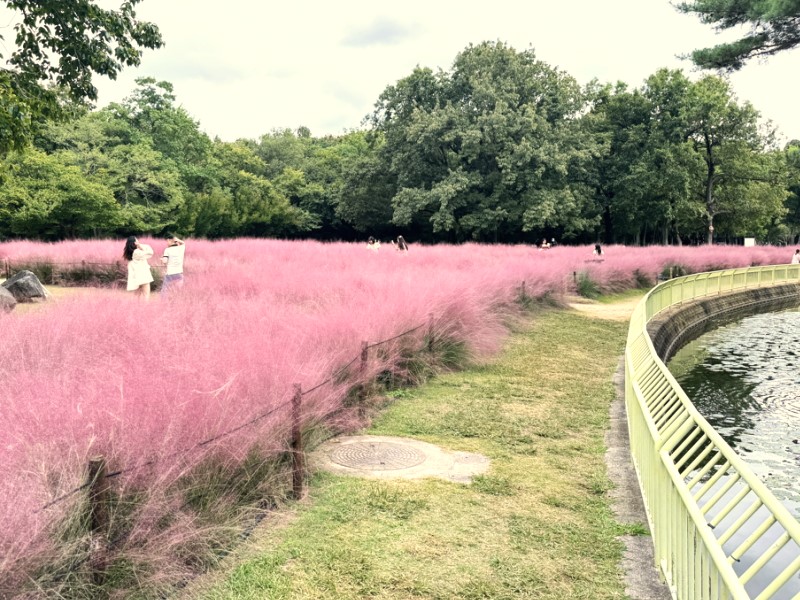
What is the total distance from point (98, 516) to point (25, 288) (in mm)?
13004

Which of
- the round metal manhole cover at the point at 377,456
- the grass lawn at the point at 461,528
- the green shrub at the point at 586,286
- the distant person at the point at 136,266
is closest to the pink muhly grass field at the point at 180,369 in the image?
the round metal manhole cover at the point at 377,456

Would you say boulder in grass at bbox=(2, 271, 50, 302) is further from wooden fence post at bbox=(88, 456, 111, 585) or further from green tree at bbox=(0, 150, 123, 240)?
green tree at bbox=(0, 150, 123, 240)

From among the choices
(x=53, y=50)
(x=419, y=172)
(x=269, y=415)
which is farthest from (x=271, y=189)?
(x=269, y=415)

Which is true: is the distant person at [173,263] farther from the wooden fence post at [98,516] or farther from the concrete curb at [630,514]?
the wooden fence post at [98,516]

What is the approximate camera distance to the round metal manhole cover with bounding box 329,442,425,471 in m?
5.24

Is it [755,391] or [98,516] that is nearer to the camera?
[98,516]

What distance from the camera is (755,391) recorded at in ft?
35.6

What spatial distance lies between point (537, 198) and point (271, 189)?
68.9 ft

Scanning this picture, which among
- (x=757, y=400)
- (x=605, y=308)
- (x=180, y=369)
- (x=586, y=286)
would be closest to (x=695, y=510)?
(x=180, y=369)

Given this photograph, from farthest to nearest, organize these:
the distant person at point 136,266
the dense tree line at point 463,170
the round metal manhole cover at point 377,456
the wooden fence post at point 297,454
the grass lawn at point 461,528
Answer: the dense tree line at point 463,170 < the distant person at point 136,266 < the round metal manhole cover at point 377,456 < the wooden fence post at point 297,454 < the grass lawn at point 461,528

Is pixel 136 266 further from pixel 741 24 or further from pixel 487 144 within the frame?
pixel 487 144

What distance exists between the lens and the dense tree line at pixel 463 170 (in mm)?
34594

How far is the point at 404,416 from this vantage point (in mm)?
6727

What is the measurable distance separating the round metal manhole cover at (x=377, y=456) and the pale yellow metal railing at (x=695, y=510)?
1935 millimetres
